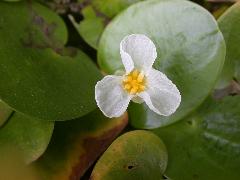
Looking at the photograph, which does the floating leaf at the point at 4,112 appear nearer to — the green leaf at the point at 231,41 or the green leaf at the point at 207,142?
the green leaf at the point at 207,142

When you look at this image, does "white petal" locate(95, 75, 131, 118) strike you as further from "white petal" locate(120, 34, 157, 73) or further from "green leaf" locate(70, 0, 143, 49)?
"green leaf" locate(70, 0, 143, 49)

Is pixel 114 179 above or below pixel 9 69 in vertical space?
below

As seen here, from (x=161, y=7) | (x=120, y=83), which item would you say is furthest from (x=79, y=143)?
(x=161, y=7)

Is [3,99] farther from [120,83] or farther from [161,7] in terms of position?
[161,7]

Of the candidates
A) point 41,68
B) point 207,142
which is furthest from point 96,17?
point 207,142

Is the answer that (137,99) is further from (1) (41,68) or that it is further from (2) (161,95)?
(1) (41,68)

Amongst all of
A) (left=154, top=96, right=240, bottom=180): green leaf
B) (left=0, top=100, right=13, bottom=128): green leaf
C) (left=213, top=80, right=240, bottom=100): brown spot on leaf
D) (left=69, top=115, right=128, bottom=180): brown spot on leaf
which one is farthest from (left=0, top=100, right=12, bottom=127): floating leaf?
(left=213, top=80, right=240, bottom=100): brown spot on leaf
